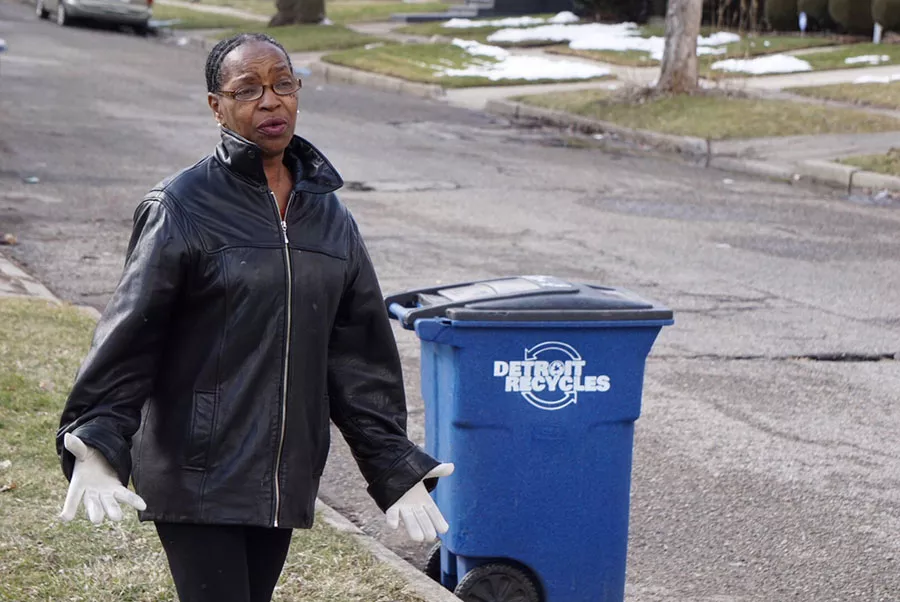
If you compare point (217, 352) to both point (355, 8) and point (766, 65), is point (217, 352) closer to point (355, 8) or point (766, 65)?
point (766, 65)

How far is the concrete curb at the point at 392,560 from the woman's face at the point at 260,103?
5.88 feet

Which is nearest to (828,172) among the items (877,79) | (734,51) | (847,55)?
(877,79)

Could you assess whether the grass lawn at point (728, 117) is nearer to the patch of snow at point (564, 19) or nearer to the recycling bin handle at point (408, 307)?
the patch of snow at point (564, 19)

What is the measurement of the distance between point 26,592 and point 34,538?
450 millimetres

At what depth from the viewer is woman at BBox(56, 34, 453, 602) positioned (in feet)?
9.98

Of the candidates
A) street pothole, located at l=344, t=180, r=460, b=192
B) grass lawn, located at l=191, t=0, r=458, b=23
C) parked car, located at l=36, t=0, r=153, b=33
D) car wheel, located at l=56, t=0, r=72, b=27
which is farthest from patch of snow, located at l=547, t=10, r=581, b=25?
street pothole, located at l=344, t=180, r=460, b=192

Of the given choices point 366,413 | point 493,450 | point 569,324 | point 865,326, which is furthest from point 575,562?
point 865,326

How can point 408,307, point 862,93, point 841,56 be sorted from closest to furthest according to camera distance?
point 408,307
point 862,93
point 841,56

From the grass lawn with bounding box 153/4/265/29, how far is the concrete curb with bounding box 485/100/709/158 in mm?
13024

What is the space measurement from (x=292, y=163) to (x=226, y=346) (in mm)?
460

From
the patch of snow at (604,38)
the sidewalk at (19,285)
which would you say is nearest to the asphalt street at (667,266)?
the sidewalk at (19,285)

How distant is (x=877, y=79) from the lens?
781 inches

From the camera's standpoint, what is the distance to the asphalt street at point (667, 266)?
545cm

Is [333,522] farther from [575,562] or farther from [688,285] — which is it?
[688,285]
